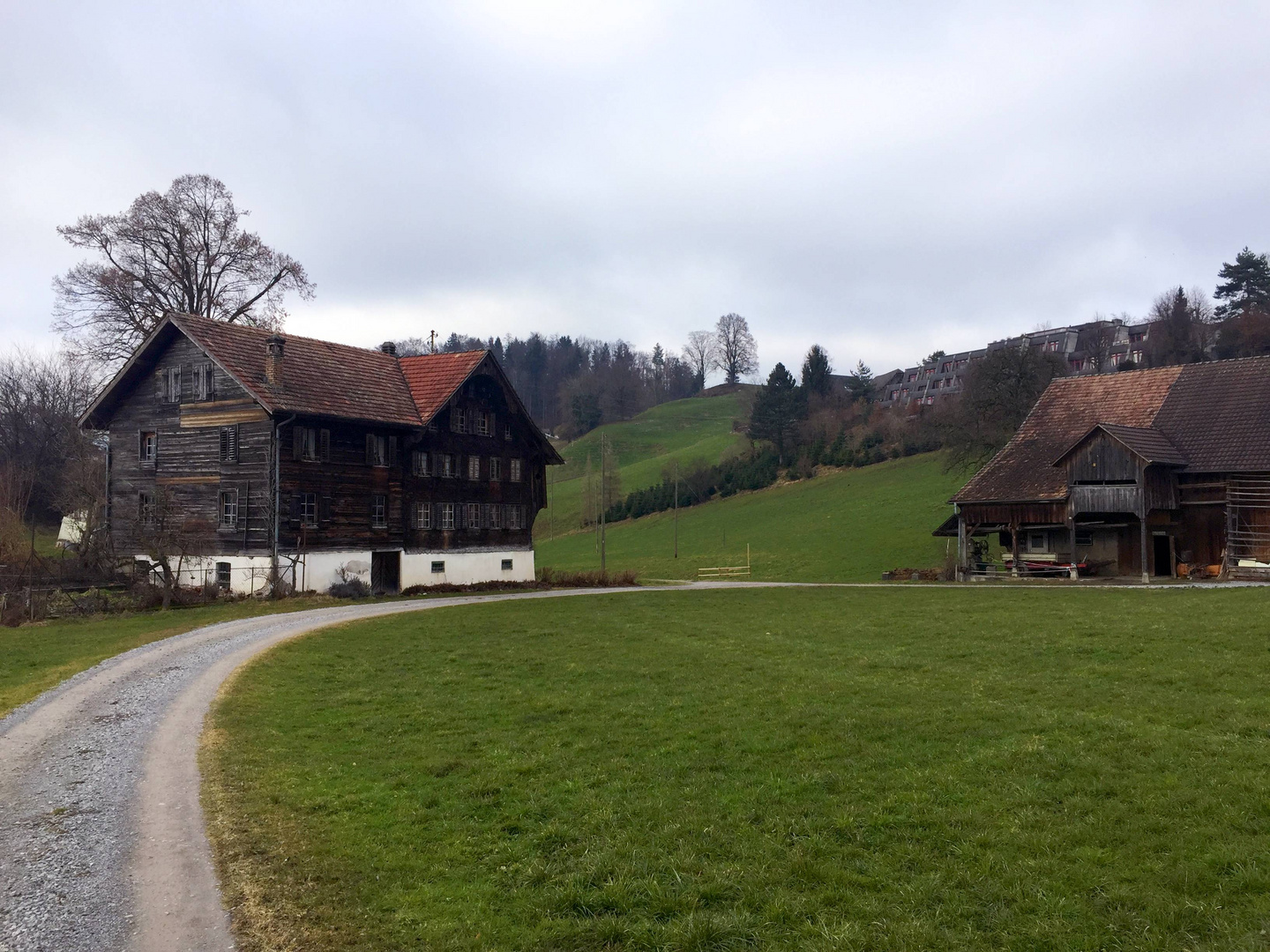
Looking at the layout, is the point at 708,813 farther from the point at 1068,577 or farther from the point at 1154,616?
the point at 1068,577

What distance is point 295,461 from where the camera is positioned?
39000 millimetres

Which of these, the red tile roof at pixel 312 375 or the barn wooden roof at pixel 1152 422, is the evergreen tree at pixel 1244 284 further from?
the red tile roof at pixel 312 375

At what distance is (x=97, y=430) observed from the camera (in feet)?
146

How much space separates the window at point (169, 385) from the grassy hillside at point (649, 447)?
173 ft

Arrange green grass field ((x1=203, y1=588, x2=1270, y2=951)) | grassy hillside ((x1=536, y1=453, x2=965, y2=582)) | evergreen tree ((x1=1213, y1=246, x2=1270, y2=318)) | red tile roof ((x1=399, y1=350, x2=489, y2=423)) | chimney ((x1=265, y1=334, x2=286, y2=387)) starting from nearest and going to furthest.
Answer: green grass field ((x1=203, y1=588, x2=1270, y2=951)) < chimney ((x1=265, y1=334, x2=286, y2=387)) < red tile roof ((x1=399, y1=350, x2=489, y2=423)) < grassy hillside ((x1=536, y1=453, x2=965, y2=582)) < evergreen tree ((x1=1213, y1=246, x2=1270, y2=318))

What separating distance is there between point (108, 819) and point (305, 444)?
101 feet

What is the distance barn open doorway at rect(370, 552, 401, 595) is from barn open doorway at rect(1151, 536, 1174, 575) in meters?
33.7

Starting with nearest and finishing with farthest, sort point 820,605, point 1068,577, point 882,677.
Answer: point 882,677, point 820,605, point 1068,577

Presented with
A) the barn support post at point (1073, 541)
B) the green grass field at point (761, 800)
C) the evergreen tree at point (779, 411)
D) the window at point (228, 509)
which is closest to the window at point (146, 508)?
the window at point (228, 509)

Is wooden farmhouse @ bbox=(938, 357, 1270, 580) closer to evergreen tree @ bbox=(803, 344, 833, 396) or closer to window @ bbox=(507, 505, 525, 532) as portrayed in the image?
window @ bbox=(507, 505, 525, 532)

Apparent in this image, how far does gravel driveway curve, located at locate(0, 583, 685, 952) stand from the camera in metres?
7.64

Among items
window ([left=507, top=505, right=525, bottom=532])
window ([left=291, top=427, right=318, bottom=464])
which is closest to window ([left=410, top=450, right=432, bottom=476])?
window ([left=291, top=427, right=318, bottom=464])

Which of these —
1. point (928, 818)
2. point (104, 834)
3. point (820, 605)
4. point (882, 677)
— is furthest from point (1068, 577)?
point (104, 834)

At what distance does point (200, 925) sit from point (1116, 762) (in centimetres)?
922
